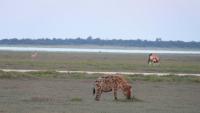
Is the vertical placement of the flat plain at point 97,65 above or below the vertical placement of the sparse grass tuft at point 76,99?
below

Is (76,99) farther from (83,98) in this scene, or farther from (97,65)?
(97,65)

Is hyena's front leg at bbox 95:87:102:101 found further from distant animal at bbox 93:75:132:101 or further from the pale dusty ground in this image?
the pale dusty ground

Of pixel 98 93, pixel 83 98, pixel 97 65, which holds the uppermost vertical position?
pixel 98 93

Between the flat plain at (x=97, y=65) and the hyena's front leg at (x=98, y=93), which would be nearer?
the hyena's front leg at (x=98, y=93)

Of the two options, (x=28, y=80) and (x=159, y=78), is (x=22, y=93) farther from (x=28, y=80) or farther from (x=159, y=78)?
(x=159, y=78)

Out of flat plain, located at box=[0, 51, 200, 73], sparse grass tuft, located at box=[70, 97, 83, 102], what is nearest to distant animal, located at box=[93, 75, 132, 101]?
sparse grass tuft, located at box=[70, 97, 83, 102]

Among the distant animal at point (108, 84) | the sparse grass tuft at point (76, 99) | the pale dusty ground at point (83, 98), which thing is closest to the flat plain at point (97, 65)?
the pale dusty ground at point (83, 98)

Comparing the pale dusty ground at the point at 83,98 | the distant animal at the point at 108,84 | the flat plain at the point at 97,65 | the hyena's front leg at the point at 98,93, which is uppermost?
the distant animal at the point at 108,84

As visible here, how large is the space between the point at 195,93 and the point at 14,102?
10.2 m

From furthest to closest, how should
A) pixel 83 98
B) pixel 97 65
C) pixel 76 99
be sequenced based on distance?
1. pixel 97 65
2. pixel 83 98
3. pixel 76 99

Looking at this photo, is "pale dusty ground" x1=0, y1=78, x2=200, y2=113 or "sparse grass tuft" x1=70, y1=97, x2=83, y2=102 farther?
"sparse grass tuft" x1=70, y1=97, x2=83, y2=102

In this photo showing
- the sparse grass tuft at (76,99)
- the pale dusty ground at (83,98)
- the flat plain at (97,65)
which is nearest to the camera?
the pale dusty ground at (83,98)

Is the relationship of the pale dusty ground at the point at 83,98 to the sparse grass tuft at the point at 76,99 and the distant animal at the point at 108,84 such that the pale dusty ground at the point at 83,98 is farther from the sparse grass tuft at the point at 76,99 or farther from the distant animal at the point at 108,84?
the distant animal at the point at 108,84

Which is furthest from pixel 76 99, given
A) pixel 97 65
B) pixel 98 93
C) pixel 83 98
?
pixel 97 65
